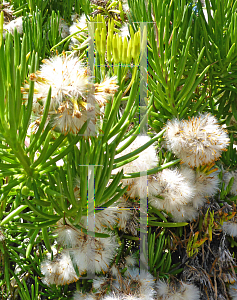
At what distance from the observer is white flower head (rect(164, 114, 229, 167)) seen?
20.1 inches

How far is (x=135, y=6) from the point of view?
0.52 m

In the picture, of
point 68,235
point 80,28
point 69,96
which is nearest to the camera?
point 69,96

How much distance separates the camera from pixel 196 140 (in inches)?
20.3

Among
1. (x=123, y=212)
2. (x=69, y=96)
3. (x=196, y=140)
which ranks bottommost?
(x=123, y=212)

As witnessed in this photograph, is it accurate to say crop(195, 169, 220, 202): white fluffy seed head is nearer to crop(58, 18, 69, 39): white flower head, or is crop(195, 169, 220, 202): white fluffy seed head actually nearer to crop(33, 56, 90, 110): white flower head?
crop(33, 56, 90, 110): white flower head

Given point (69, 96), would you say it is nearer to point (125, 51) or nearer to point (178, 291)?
point (125, 51)

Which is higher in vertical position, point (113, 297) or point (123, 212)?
point (123, 212)

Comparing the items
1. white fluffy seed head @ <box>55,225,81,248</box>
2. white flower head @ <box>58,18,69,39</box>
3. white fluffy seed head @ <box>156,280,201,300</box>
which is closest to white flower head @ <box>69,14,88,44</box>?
white flower head @ <box>58,18,69,39</box>

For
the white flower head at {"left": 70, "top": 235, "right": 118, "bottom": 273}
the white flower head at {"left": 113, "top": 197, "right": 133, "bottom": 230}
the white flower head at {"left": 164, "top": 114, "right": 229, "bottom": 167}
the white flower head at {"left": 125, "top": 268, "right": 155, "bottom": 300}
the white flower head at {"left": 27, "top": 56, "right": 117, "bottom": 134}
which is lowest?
the white flower head at {"left": 125, "top": 268, "right": 155, "bottom": 300}

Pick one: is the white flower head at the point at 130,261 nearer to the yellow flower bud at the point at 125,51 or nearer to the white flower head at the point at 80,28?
the yellow flower bud at the point at 125,51

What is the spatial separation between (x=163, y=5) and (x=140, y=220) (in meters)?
0.37

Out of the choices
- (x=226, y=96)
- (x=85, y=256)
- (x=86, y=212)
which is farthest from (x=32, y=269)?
(x=226, y=96)

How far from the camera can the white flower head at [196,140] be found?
1.67ft

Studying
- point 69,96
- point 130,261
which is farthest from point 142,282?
point 69,96
